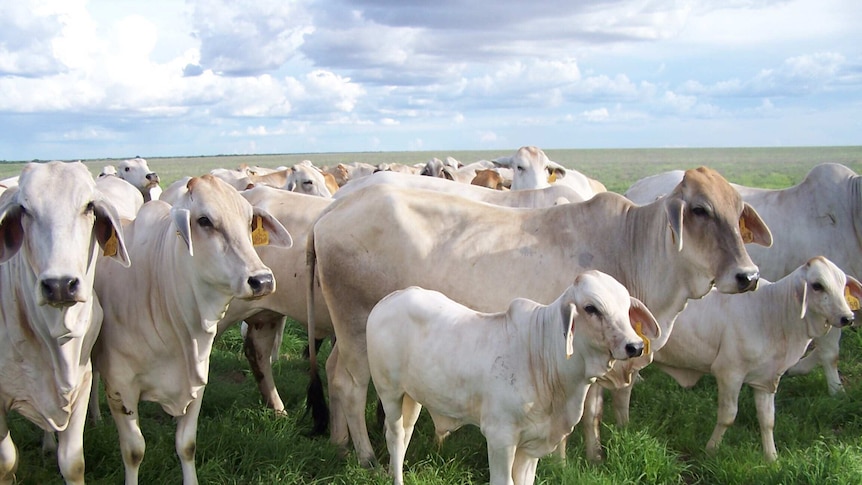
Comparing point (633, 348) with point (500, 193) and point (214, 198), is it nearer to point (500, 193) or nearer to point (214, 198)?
point (214, 198)

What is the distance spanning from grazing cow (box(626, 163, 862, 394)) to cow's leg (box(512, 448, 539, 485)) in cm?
429

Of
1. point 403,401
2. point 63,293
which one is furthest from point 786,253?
point 63,293

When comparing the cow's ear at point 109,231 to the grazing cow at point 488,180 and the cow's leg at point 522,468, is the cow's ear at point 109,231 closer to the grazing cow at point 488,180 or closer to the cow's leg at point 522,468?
the cow's leg at point 522,468

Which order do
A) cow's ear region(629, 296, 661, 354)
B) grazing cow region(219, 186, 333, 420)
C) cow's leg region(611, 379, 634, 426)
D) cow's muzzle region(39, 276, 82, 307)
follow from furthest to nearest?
grazing cow region(219, 186, 333, 420)
cow's leg region(611, 379, 634, 426)
cow's ear region(629, 296, 661, 354)
cow's muzzle region(39, 276, 82, 307)

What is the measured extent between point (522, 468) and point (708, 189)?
2.27 metres

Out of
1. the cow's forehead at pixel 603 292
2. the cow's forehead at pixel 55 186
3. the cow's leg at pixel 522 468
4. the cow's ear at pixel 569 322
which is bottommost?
the cow's leg at pixel 522 468

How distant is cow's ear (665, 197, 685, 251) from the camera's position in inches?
201

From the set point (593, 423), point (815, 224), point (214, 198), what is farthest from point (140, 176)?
point (815, 224)

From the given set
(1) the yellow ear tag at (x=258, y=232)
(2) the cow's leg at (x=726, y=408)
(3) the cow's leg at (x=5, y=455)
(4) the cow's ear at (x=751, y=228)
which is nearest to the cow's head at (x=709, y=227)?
(4) the cow's ear at (x=751, y=228)

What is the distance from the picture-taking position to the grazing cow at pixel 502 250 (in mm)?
5223

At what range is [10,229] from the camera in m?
4.20

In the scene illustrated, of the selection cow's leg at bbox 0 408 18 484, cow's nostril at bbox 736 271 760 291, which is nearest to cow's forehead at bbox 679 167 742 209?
cow's nostril at bbox 736 271 760 291

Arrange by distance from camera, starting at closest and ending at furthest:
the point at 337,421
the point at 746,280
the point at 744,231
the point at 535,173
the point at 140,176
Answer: the point at 746,280, the point at 744,231, the point at 337,421, the point at 535,173, the point at 140,176

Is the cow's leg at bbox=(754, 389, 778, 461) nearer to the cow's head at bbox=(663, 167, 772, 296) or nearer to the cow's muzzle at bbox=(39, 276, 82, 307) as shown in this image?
the cow's head at bbox=(663, 167, 772, 296)
